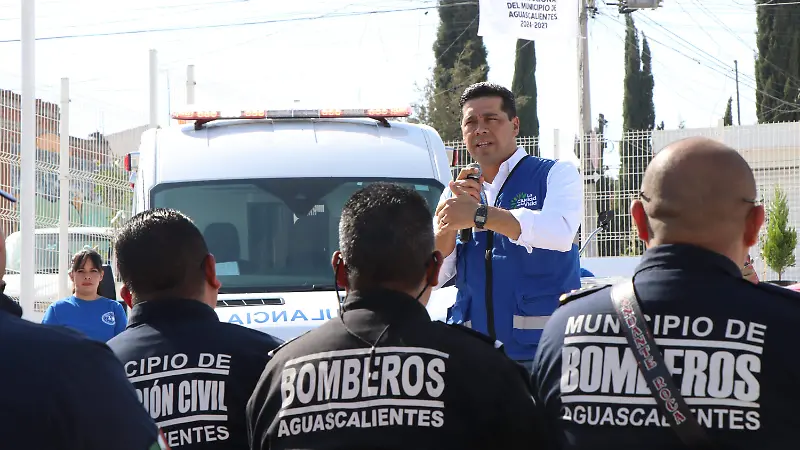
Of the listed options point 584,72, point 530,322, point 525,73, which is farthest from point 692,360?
point 525,73

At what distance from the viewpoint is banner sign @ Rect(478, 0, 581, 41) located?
15.8m

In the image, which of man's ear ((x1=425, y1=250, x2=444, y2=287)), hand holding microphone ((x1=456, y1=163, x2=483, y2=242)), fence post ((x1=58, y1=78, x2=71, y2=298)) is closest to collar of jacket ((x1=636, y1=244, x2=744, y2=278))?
man's ear ((x1=425, y1=250, x2=444, y2=287))

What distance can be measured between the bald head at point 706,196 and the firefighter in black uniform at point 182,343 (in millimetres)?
1232

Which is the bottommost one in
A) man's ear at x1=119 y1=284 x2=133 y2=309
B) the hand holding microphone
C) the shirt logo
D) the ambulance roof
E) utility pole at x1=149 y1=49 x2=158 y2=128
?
the shirt logo

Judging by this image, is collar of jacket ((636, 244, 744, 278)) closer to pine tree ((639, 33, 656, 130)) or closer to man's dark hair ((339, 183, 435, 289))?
man's dark hair ((339, 183, 435, 289))

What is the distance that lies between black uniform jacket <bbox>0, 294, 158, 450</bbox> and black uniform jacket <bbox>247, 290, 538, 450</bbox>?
0.74 metres

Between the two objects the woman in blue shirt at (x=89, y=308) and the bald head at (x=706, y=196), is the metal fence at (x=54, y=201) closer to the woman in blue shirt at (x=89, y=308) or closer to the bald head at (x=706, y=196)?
the woman in blue shirt at (x=89, y=308)

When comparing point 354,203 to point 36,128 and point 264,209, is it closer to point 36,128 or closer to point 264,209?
point 264,209

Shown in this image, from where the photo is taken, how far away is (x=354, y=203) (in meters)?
3.10

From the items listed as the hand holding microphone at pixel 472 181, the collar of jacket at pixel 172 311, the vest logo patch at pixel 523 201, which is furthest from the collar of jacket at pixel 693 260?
the vest logo patch at pixel 523 201

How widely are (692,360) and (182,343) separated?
1406mm

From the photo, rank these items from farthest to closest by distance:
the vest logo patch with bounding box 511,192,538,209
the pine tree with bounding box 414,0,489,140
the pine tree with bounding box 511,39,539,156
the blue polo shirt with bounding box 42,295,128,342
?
the pine tree with bounding box 511,39,539,156, the pine tree with bounding box 414,0,489,140, the blue polo shirt with bounding box 42,295,128,342, the vest logo patch with bounding box 511,192,538,209

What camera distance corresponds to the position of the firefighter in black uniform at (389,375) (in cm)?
279

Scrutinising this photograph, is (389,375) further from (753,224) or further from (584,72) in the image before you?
(584,72)
